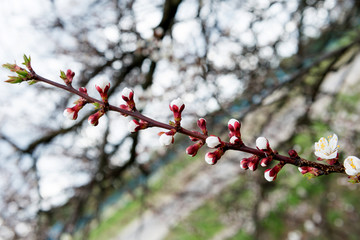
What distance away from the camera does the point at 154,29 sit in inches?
135

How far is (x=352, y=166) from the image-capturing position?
1.04 m

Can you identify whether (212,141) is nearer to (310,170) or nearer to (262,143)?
(262,143)

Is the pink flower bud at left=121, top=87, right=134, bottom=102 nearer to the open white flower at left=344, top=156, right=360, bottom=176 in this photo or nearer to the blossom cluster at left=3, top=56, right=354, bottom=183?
the blossom cluster at left=3, top=56, right=354, bottom=183

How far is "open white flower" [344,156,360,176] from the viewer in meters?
1.01

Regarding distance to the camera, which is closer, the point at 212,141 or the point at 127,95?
the point at 212,141

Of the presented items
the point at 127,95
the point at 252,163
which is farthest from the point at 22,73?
the point at 252,163

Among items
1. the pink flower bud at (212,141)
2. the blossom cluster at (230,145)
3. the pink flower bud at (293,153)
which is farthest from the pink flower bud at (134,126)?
the pink flower bud at (293,153)

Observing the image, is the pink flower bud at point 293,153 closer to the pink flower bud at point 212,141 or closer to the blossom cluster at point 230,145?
the blossom cluster at point 230,145

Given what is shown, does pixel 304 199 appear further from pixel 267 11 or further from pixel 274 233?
pixel 267 11

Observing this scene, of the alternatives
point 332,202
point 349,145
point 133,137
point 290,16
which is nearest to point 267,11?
point 290,16

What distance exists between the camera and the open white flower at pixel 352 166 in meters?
1.01

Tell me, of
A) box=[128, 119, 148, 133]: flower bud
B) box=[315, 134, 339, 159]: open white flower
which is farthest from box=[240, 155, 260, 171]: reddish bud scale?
box=[128, 119, 148, 133]: flower bud

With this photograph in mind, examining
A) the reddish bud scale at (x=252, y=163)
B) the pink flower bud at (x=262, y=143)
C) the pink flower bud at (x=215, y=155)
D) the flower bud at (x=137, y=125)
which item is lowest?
the reddish bud scale at (x=252, y=163)

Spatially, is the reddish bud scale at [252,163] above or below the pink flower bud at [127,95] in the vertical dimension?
below
